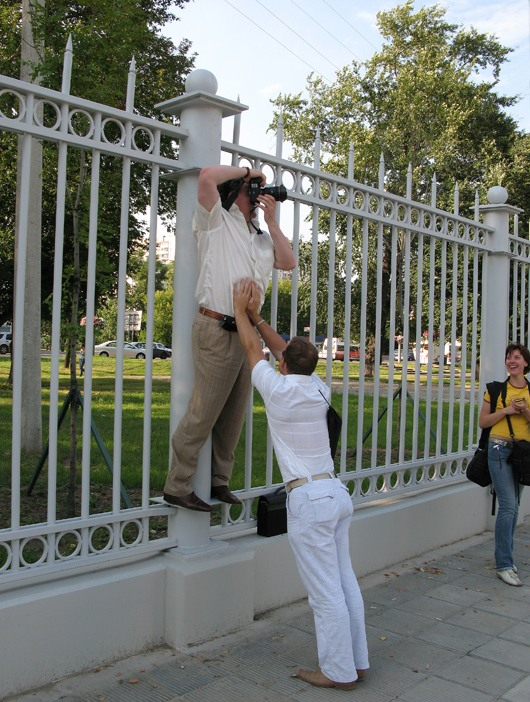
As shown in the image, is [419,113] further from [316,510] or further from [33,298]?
[316,510]

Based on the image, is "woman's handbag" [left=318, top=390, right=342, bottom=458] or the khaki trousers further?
the khaki trousers

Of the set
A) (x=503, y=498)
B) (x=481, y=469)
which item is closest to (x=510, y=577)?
(x=503, y=498)

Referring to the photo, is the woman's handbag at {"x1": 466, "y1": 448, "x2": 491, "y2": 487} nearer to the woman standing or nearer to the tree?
the woman standing

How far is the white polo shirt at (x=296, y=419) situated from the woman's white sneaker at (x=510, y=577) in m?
2.56

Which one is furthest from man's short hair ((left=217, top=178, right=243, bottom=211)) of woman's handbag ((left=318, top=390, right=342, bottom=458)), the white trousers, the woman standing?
the woman standing

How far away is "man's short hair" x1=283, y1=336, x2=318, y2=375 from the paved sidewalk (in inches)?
62.6

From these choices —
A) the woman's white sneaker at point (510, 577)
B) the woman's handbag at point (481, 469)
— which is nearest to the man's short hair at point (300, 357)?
the woman's handbag at point (481, 469)

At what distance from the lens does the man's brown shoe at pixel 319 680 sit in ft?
11.2

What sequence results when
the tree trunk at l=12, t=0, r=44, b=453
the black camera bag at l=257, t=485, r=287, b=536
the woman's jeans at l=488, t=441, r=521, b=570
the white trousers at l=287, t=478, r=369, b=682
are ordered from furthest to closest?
the tree trunk at l=12, t=0, r=44, b=453
the woman's jeans at l=488, t=441, r=521, b=570
the black camera bag at l=257, t=485, r=287, b=536
the white trousers at l=287, t=478, r=369, b=682

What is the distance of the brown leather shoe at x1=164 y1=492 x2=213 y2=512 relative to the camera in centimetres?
386

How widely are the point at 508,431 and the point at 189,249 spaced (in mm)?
3026

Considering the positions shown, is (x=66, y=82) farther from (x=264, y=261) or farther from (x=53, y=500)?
(x=53, y=500)

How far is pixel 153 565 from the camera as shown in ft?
12.6

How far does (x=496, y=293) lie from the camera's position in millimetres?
6930
